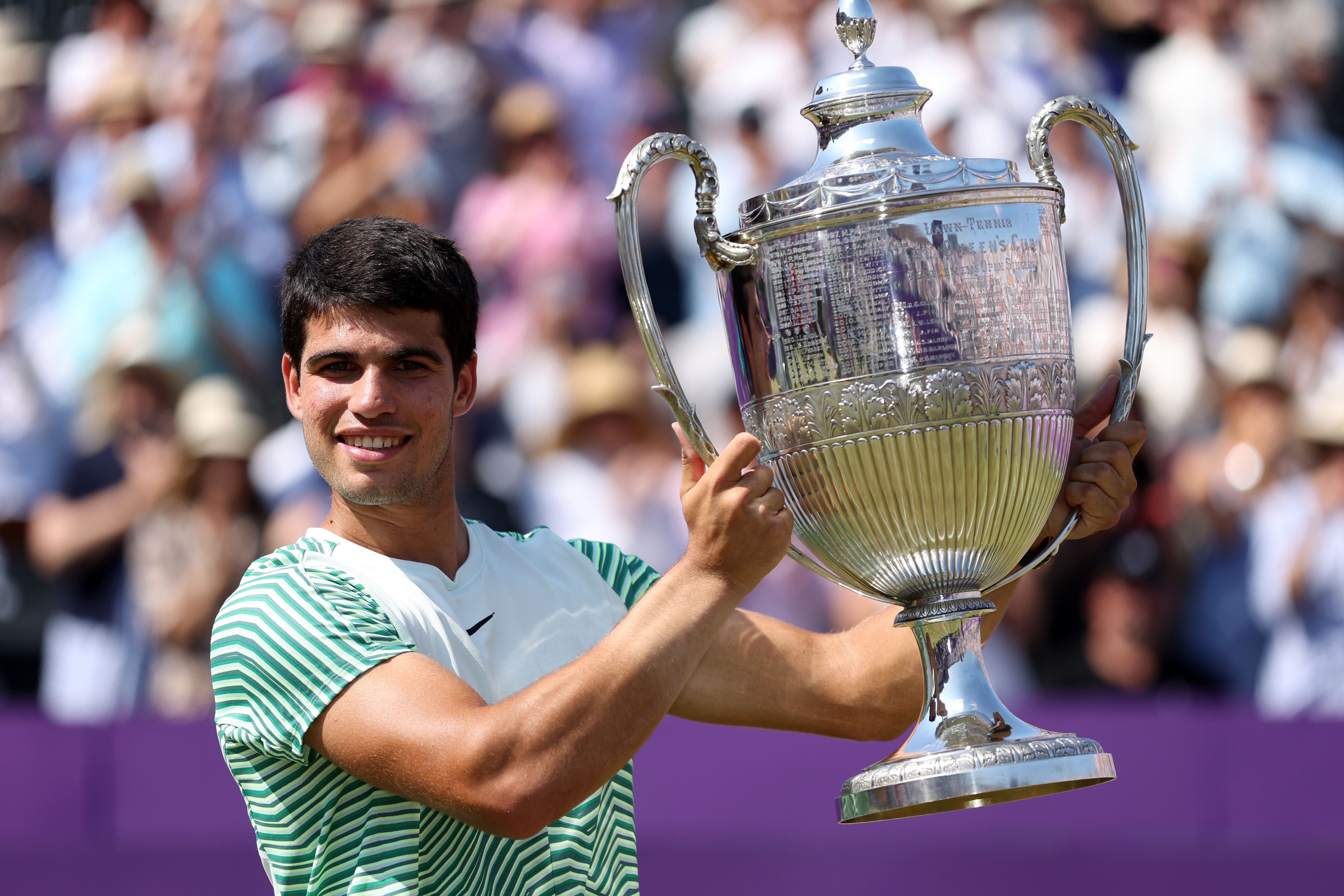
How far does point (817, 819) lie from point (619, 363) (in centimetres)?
175

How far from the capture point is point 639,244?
7.23 feet

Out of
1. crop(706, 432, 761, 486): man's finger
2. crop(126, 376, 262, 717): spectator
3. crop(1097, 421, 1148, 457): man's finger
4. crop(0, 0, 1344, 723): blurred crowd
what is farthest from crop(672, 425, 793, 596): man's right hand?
crop(126, 376, 262, 717): spectator

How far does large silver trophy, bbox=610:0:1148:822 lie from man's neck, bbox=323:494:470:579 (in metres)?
0.37

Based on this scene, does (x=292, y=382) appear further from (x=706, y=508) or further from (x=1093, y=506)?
(x=1093, y=506)

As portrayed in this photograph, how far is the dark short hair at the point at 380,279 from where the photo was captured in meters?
2.21

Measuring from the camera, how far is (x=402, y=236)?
89.1 inches

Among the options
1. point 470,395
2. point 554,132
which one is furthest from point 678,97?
point 470,395

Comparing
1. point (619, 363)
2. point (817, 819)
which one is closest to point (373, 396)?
point (817, 819)

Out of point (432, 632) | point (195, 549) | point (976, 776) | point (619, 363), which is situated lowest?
point (976, 776)

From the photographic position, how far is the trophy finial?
237 cm

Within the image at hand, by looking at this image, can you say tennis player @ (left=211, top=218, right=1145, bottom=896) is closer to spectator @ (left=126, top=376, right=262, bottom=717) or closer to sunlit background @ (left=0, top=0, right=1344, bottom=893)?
sunlit background @ (left=0, top=0, right=1344, bottom=893)

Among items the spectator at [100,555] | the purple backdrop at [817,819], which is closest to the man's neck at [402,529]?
the purple backdrop at [817,819]

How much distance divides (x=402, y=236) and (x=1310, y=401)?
3.93m

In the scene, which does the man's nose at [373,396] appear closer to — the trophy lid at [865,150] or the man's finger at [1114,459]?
the trophy lid at [865,150]
